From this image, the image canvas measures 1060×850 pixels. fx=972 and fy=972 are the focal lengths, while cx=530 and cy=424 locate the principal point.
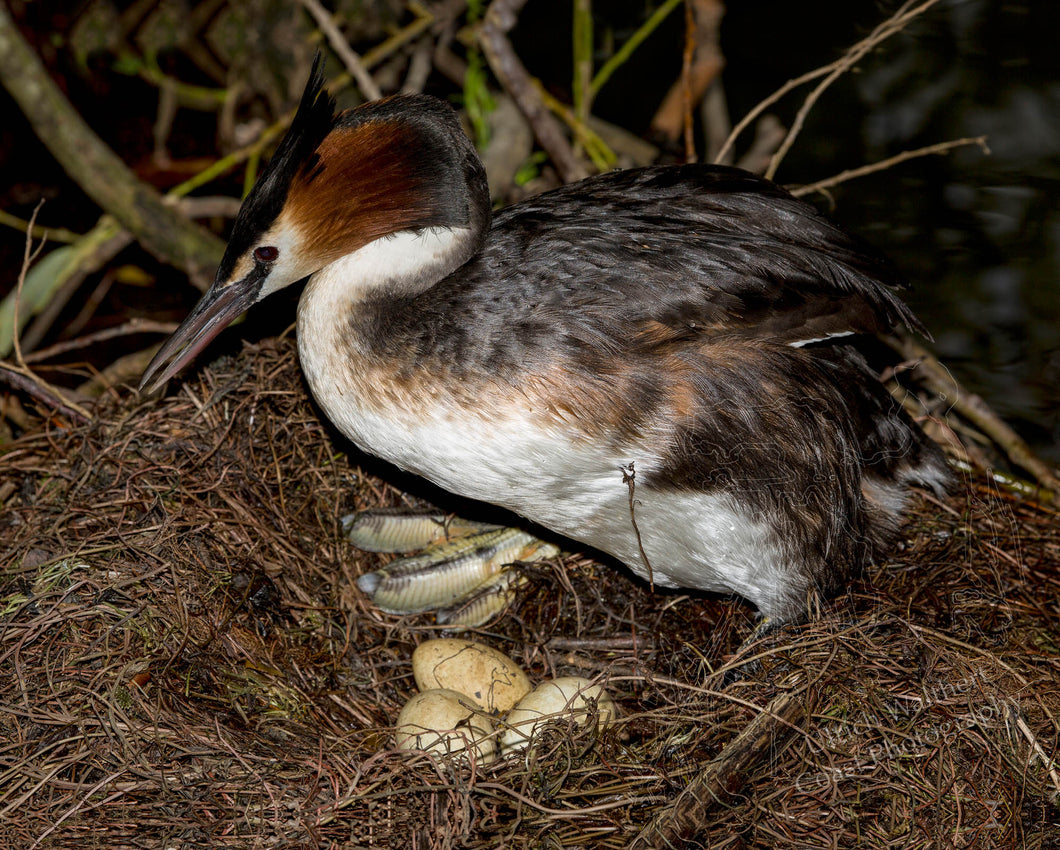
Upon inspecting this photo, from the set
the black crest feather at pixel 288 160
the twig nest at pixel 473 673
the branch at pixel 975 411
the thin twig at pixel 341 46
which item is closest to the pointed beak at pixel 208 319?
the black crest feather at pixel 288 160

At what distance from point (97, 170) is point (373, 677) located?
2.44 m

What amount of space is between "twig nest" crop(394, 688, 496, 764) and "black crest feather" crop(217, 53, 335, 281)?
1.32 meters

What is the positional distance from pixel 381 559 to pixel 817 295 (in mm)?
1660

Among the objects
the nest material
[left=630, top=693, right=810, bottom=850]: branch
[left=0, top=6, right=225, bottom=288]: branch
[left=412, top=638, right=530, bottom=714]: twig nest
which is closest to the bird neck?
the nest material

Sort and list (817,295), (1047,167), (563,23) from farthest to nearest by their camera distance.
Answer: (563,23), (1047,167), (817,295)

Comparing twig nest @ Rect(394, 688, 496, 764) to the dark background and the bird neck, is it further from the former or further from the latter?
the dark background

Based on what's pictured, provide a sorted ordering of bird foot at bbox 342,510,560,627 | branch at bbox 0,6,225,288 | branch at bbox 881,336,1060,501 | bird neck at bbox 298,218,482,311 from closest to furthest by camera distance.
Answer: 1. bird neck at bbox 298,218,482,311
2. bird foot at bbox 342,510,560,627
3. branch at bbox 881,336,1060,501
4. branch at bbox 0,6,225,288

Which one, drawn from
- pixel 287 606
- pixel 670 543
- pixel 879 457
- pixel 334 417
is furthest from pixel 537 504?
pixel 879 457

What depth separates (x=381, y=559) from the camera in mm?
3305

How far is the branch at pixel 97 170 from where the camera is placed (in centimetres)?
375

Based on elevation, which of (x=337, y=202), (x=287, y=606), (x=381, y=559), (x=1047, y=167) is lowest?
(x=1047, y=167)

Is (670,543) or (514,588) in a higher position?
(670,543)

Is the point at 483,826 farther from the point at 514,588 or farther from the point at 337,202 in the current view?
the point at 337,202

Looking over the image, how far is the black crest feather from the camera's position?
8.42 ft
